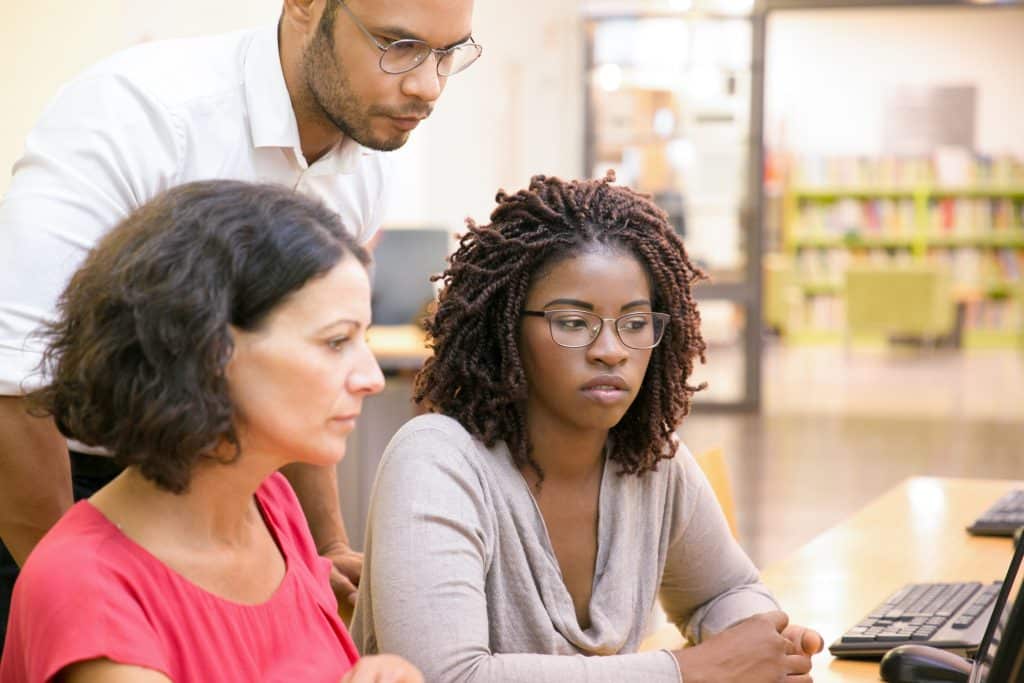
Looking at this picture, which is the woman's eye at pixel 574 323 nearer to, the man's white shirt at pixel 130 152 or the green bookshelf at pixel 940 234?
the man's white shirt at pixel 130 152

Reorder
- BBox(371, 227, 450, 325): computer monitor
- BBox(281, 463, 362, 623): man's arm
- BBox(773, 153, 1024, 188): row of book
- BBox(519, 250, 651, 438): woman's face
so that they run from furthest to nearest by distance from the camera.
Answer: BBox(773, 153, 1024, 188): row of book, BBox(371, 227, 450, 325): computer monitor, BBox(281, 463, 362, 623): man's arm, BBox(519, 250, 651, 438): woman's face

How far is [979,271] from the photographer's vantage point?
42.5ft

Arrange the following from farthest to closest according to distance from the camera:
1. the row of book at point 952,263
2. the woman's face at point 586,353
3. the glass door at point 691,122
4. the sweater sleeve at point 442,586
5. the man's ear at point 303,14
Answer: the row of book at point 952,263 → the glass door at point 691,122 → the man's ear at point 303,14 → the woman's face at point 586,353 → the sweater sleeve at point 442,586

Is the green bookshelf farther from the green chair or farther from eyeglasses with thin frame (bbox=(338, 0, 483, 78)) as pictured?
eyeglasses with thin frame (bbox=(338, 0, 483, 78))

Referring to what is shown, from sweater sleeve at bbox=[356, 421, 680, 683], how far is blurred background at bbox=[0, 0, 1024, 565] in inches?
76.7

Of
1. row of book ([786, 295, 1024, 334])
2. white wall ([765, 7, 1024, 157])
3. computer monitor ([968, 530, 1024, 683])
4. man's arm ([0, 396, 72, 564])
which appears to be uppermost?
white wall ([765, 7, 1024, 157])

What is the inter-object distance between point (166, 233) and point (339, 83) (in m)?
0.60

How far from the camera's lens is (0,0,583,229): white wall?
3.13 metres

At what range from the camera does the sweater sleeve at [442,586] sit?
1.37m

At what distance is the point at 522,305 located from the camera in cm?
159

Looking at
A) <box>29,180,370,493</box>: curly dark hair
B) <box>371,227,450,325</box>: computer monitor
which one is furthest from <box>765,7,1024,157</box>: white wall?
<box>29,180,370,493</box>: curly dark hair

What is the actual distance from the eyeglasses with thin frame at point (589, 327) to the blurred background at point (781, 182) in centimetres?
193

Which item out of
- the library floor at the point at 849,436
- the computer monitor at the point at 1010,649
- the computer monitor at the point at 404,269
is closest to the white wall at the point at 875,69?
the library floor at the point at 849,436

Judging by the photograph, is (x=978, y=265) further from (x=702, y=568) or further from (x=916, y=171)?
(x=702, y=568)
